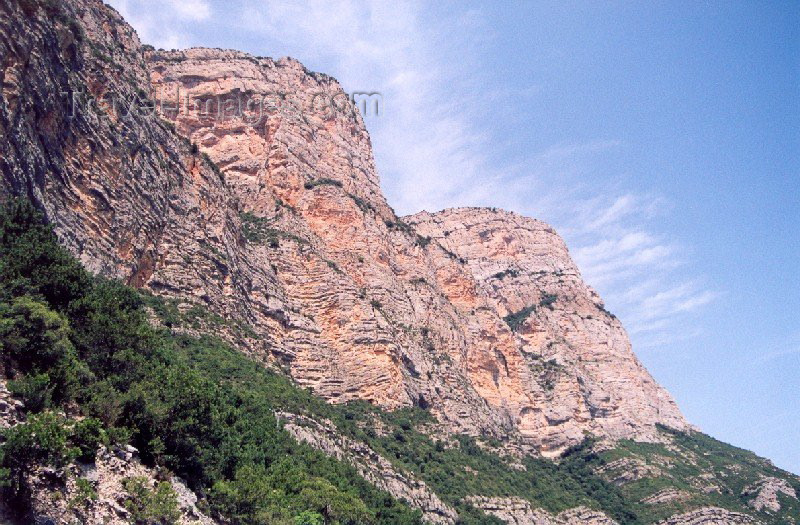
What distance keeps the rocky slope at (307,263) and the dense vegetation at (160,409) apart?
6.24ft

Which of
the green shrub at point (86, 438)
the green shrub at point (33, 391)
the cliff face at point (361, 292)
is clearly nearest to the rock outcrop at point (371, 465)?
the cliff face at point (361, 292)

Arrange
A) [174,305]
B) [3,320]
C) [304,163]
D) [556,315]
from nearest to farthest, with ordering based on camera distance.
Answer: [3,320] < [174,305] < [304,163] < [556,315]

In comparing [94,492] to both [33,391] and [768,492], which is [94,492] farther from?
[768,492]

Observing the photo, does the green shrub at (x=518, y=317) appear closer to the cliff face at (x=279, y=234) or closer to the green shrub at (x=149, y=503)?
the cliff face at (x=279, y=234)

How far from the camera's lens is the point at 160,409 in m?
25.6

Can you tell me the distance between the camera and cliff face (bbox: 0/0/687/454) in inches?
1606

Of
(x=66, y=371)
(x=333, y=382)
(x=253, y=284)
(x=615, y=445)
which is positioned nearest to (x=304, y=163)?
(x=253, y=284)

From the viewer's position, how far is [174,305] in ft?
161

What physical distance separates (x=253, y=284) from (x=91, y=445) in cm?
3968

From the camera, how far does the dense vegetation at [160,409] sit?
800 inches

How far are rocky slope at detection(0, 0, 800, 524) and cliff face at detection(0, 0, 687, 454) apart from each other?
0.21 metres

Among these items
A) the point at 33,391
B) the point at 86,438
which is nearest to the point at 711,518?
the point at 86,438

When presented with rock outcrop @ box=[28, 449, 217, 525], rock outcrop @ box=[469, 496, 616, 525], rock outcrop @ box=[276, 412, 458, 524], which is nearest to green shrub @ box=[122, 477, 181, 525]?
rock outcrop @ box=[28, 449, 217, 525]

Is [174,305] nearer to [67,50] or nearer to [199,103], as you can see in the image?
[67,50]
